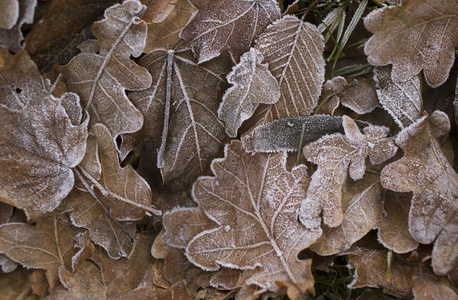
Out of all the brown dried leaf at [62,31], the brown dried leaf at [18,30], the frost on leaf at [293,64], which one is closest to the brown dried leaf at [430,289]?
the frost on leaf at [293,64]

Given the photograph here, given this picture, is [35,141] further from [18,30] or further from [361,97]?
[361,97]

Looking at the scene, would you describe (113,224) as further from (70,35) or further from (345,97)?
(345,97)

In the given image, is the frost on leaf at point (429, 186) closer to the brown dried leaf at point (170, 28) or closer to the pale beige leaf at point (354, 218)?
the pale beige leaf at point (354, 218)

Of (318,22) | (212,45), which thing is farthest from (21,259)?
(318,22)

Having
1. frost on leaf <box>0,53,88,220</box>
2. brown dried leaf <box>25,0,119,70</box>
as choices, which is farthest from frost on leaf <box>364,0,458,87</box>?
frost on leaf <box>0,53,88,220</box>

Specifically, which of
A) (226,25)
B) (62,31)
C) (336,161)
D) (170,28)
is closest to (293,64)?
(226,25)

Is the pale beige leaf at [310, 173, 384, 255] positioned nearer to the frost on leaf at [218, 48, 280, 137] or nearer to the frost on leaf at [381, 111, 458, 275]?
the frost on leaf at [381, 111, 458, 275]
